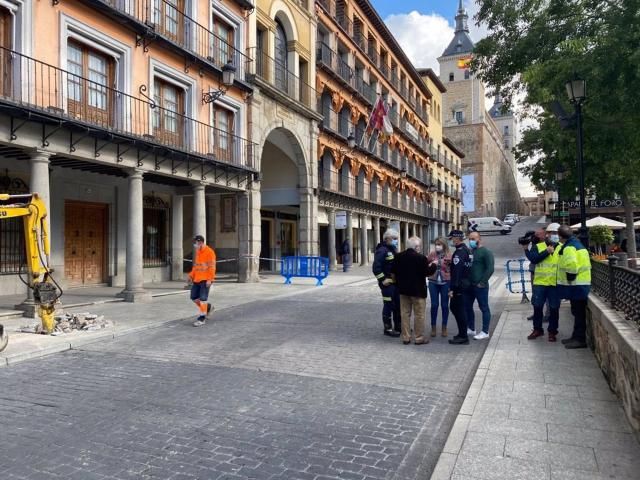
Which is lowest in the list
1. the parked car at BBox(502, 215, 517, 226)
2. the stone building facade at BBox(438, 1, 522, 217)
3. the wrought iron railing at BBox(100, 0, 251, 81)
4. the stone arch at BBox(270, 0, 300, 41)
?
the parked car at BBox(502, 215, 517, 226)

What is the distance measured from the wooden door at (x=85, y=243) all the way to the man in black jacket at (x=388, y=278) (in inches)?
456

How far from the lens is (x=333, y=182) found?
92.1 ft

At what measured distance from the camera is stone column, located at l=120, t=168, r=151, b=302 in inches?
531

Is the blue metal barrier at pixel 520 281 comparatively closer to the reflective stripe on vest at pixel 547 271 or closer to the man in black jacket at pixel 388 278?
the reflective stripe on vest at pixel 547 271

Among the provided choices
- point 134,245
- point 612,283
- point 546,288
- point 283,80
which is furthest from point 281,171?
point 612,283

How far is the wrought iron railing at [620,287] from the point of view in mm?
4918

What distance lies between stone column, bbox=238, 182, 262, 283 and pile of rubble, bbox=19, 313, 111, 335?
391 inches

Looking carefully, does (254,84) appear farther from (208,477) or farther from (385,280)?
(208,477)

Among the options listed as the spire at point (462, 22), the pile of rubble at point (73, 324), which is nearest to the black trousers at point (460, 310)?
the pile of rubble at point (73, 324)

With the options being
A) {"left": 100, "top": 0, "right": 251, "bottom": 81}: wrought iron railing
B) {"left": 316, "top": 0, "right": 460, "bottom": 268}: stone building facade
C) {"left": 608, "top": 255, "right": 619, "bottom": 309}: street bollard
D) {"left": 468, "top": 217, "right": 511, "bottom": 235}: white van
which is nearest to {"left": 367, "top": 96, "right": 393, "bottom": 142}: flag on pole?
{"left": 316, "top": 0, "right": 460, "bottom": 268}: stone building facade

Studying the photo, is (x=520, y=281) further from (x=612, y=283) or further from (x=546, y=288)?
(x=612, y=283)

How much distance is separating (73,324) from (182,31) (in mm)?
10786

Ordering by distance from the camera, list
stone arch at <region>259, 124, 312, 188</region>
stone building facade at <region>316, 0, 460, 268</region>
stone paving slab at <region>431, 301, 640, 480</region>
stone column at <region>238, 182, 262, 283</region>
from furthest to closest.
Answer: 1. stone building facade at <region>316, 0, 460, 268</region>
2. stone arch at <region>259, 124, 312, 188</region>
3. stone column at <region>238, 182, 262, 283</region>
4. stone paving slab at <region>431, 301, 640, 480</region>

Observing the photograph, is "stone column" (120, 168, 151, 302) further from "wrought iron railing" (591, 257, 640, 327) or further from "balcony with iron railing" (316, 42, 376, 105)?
"balcony with iron railing" (316, 42, 376, 105)
